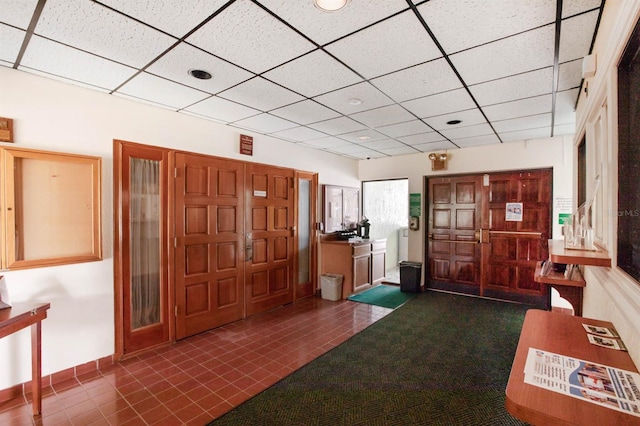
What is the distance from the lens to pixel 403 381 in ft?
8.73

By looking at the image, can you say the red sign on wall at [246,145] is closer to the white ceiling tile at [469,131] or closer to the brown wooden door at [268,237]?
the brown wooden door at [268,237]

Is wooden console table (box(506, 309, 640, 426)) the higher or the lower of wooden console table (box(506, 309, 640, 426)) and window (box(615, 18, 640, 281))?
the lower

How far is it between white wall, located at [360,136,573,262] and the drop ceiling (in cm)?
114

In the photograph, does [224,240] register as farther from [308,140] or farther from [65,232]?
[308,140]

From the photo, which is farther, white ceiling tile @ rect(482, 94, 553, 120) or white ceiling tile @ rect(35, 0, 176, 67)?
white ceiling tile @ rect(482, 94, 553, 120)

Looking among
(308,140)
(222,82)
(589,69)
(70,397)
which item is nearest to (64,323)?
(70,397)

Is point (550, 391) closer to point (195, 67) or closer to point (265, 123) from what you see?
point (195, 67)

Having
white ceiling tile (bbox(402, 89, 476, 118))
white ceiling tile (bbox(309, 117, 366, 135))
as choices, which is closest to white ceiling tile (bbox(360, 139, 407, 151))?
white ceiling tile (bbox(309, 117, 366, 135))

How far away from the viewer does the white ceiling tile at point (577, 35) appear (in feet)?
5.93

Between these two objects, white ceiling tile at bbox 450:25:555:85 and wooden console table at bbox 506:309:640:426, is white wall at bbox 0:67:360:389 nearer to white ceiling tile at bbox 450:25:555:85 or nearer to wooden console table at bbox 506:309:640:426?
white ceiling tile at bbox 450:25:555:85

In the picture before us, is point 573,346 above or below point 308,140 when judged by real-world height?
below

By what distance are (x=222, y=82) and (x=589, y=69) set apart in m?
2.72

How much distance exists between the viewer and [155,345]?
3314 mm

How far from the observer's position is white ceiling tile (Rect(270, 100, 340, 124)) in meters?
3.29
